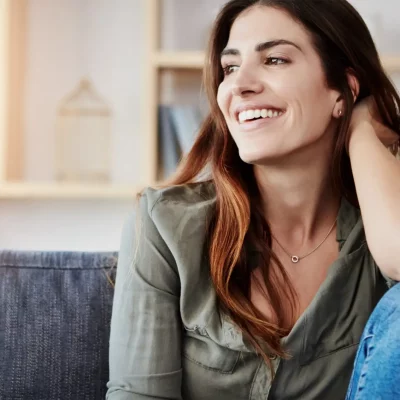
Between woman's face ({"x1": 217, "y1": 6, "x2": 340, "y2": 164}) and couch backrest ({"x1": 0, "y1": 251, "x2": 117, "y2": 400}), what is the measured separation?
426mm

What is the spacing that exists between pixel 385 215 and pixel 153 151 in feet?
4.00

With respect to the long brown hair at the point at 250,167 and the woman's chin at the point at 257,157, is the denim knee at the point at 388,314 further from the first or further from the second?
the woman's chin at the point at 257,157

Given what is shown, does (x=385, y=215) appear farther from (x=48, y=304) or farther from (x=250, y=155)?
(x=48, y=304)

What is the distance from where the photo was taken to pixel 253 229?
→ 1246mm

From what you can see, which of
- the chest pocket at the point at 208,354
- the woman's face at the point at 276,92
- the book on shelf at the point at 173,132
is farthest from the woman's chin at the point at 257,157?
the book on shelf at the point at 173,132

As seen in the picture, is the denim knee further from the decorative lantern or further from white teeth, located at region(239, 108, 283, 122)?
the decorative lantern

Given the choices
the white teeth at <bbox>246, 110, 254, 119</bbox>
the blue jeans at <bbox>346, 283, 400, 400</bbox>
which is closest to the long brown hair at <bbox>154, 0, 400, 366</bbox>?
the white teeth at <bbox>246, 110, 254, 119</bbox>

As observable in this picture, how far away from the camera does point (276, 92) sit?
47.0 inches

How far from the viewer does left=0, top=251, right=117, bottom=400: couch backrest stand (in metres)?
1.18

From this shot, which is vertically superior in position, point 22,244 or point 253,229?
point 253,229

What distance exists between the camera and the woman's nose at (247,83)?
3.92ft

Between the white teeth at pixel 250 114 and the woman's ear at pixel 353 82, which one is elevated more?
the woman's ear at pixel 353 82

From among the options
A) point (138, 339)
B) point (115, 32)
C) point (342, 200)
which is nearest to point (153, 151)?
point (115, 32)

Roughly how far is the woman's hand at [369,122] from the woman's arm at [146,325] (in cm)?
47
